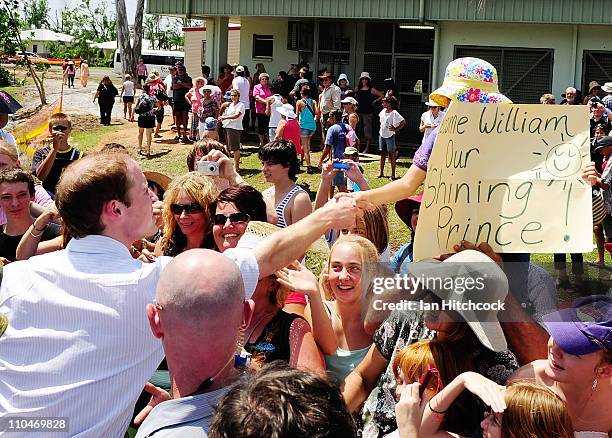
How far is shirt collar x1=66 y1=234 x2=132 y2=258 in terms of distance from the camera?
277 cm

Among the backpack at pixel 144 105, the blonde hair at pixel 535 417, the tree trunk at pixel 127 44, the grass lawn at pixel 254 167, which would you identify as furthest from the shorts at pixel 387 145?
the tree trunk at pixel 127 44

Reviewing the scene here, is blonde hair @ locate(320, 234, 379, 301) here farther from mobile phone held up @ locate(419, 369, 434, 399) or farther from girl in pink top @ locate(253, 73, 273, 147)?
girl in pink top @ locate(253, 73, 273, 147)

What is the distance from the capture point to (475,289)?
2.97 meters

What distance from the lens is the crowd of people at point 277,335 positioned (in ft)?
7.28

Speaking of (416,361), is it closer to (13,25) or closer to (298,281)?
(298,281)

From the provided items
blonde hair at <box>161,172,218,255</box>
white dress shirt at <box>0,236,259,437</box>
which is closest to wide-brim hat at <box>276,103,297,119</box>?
blonde hair at <box>161,172,218,255</box>

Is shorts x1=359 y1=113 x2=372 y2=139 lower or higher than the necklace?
higher

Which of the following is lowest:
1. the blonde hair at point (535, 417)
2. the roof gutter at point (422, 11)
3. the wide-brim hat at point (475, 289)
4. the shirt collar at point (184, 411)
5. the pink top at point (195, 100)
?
the blonde hair at point (535, 417)

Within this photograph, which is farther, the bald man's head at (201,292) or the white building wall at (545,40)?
the white building wall at (545,40)

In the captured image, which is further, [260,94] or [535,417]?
[260,94]

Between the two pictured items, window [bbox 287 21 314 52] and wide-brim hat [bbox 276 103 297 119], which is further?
window [bbox 287 21 314 52]

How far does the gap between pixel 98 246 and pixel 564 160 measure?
1.79 m

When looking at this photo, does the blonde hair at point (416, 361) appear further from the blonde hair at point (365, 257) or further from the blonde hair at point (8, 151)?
the blonde hair at point (8, 151)

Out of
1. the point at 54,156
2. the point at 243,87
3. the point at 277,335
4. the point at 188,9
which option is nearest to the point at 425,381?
the point at 277,335
